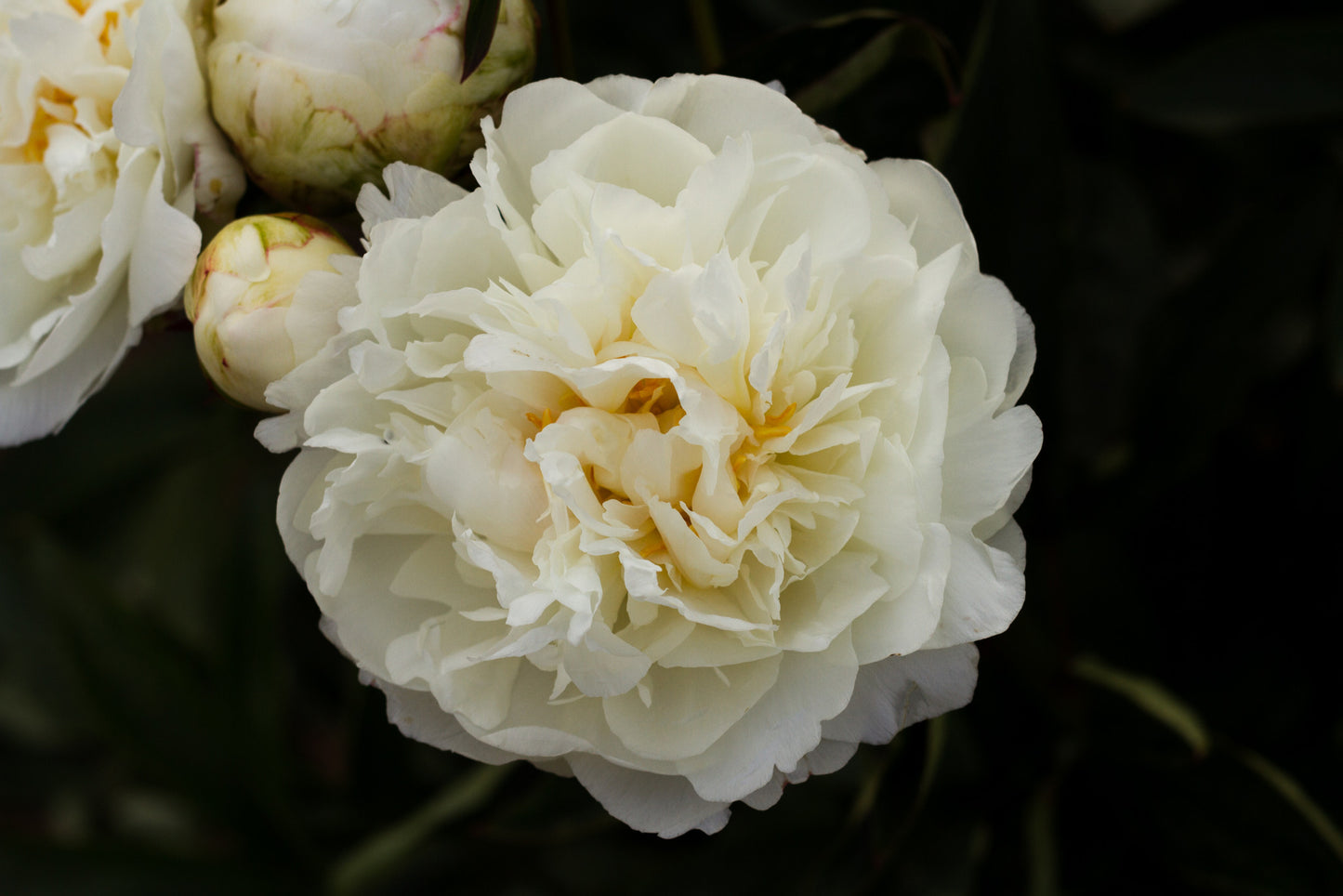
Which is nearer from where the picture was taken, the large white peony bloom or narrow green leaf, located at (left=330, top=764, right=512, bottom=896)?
the large white peony bloom

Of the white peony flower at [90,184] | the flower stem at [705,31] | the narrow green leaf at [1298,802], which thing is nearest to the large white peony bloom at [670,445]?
the white peony flower at [90,184]

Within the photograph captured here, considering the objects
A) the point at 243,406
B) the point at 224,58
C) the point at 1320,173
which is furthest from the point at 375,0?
the point at 1320,173

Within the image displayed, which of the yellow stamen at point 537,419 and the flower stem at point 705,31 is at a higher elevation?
the flower stem at point 705,31

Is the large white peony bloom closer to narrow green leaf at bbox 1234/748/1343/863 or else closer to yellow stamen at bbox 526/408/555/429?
yellow stamen at bbox 526/408/555/429

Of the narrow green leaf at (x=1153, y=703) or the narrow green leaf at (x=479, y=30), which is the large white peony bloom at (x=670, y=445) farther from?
the narrow green leaf at (x=1153, y=703)

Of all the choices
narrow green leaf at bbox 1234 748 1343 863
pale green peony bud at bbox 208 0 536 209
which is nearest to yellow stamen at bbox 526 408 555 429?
pale green peony bud at bbox 208 0 536 209

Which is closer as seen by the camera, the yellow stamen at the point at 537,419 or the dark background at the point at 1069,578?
the yellow stamen at the point at 537,419

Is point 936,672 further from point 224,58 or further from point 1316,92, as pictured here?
point 1316,92
